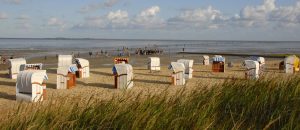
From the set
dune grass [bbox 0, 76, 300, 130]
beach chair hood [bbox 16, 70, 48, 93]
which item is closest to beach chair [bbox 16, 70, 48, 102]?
beach chair hood [bbox 16, 70, 48, 93]

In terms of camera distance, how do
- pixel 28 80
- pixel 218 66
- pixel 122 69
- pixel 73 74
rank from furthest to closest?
pixel 218 66
pixel 73 74
pixel 122 69
pixel 28 80

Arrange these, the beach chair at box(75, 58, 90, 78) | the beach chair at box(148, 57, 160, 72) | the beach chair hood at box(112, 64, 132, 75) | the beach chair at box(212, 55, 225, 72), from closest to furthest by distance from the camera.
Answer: the beach chair hood at box(112, 64, 132, 75) < the beach chair at box(75, 58, 90, 78) < the beach chair at box(212, 55, 225, 72) < the beach chair at box(148, 57, 160, 72)

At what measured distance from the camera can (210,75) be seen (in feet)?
77.8

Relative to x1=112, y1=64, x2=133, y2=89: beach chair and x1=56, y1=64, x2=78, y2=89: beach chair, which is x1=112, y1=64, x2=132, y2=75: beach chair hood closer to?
x1=112, y1=64, x2=133, y2=89: beach chair

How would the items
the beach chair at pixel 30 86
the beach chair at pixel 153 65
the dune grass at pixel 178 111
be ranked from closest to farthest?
the dune grass at pixel 178 111 → the beach chair at pixel 30 86 → the beach chair at pixel 153 65

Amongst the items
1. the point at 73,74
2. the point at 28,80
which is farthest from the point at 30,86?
the point at 73,74

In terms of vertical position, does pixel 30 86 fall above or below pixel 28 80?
below

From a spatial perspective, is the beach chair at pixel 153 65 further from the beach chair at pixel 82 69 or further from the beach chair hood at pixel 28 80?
the beach chair hood at pixel 28 80

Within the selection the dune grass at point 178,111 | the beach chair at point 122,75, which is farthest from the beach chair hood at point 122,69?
the dune grass at point 178,111

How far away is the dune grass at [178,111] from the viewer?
4.54m

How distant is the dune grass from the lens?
4.54 m

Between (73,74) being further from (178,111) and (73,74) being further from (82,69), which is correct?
(178,111)

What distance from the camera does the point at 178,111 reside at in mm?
5117

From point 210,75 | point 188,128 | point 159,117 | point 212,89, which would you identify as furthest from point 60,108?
point 210,75
